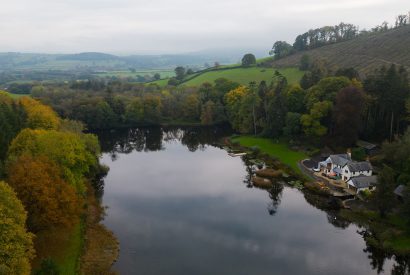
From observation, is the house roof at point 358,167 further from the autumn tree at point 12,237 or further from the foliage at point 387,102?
the autumn tree at point 12,237

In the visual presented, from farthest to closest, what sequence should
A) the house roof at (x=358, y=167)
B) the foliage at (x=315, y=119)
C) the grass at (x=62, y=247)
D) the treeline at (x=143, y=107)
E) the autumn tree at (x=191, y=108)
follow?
the autumn tree at (x=191, y=108) < the treeline at (x=143, y=107) < the foliage at (x=315, y=119) < the house roof at (x=358, y=167) < the grass at (x=62, y=247)

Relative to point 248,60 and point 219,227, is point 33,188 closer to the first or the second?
point 219,227

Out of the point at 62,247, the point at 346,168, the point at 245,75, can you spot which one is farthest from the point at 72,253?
the point at 245,75

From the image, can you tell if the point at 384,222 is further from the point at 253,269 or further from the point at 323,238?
the point at 253,269

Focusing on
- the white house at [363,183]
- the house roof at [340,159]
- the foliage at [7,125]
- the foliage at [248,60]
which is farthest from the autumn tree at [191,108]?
the white house at [363,183]

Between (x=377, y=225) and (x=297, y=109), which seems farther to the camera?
(x=297, y=109)

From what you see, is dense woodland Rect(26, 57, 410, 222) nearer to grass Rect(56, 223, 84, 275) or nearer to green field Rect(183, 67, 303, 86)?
green field Rect(183, 67, 303, 86)

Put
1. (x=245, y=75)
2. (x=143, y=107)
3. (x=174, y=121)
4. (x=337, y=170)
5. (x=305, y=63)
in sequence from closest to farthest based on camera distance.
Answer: (x=337, y=170), (x=143, y=107), (x=174, y=121), (x=305, y=63), (x=245, y=75)
